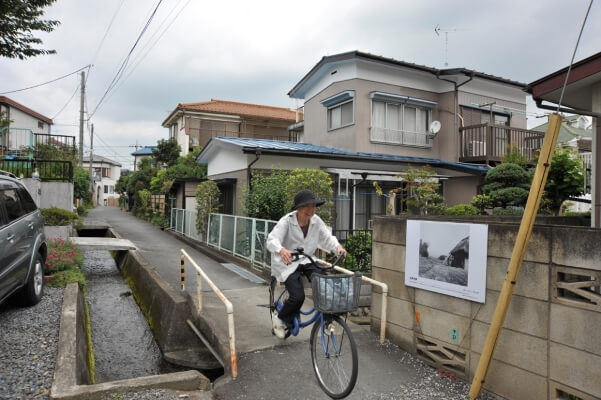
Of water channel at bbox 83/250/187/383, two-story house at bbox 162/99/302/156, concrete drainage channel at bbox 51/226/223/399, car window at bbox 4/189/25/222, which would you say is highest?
two-story house at bbox 162/99/302/156

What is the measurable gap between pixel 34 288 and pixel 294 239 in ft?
14.5

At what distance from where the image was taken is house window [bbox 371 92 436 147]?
15830 mm

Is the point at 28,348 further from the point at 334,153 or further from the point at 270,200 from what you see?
the point at 334,153

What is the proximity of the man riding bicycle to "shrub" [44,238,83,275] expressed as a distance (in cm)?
592

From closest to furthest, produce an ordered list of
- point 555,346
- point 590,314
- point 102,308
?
point 590,314, point 555,346, point 102,308

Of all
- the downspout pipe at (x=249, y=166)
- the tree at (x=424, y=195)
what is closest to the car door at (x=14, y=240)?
the downspout pipe at (x=249, y=166)

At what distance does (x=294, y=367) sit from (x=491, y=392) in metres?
2.00

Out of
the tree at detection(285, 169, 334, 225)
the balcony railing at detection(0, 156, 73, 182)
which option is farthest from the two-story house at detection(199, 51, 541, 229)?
the balcony railing at detection(0, 156, 73, 182)

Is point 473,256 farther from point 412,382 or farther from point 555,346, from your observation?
point 412,382

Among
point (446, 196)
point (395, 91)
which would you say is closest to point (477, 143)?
point (446, 196)

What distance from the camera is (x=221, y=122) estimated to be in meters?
30.2

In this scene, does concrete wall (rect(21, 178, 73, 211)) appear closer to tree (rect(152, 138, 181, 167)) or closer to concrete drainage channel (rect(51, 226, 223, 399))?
concrete drainage channel (rect(51, 226, 223, 399))

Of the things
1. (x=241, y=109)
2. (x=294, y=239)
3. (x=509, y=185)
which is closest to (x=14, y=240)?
(x=294, y=239)

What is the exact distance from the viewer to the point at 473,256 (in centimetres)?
407
